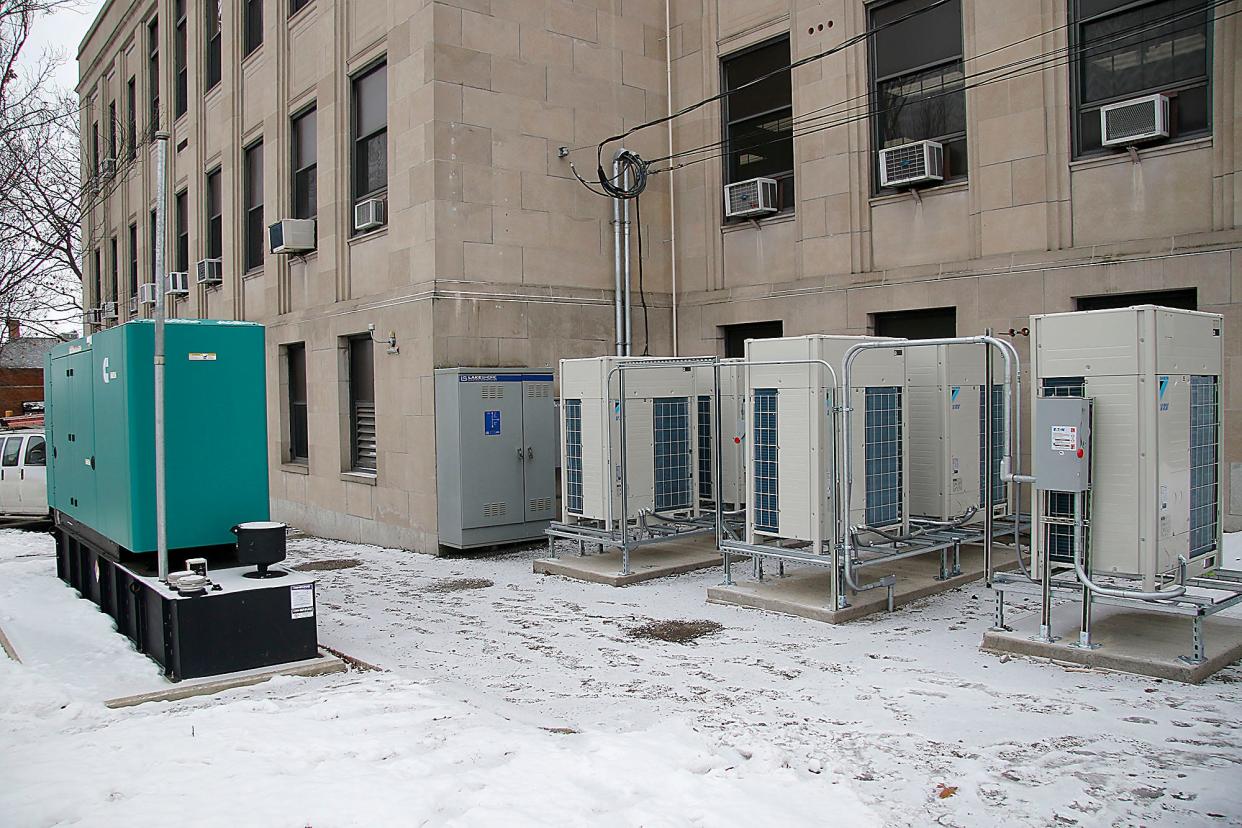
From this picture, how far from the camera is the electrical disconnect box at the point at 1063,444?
656 cm

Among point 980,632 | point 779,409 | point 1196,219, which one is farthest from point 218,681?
point 1196,219

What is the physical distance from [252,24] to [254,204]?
3321 mm

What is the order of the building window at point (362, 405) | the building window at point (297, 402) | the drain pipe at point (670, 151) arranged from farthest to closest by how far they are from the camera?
the building window at point (297, 402), the drain pipe at point (670, 151), the building window at point (362, 405)

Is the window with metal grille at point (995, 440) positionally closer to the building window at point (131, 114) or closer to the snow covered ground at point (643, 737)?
→ the snow covered ground at point (643, 737)

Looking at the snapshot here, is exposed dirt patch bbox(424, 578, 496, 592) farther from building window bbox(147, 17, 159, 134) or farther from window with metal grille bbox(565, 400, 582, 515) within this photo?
building window bbox(147, 17, 159, 134)

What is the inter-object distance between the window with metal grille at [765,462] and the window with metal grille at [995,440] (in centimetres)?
272

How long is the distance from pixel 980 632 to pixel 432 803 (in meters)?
4.91

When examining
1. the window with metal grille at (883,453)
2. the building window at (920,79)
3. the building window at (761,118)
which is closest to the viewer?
the window with metal grille at (883,453)

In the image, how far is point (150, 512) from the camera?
788cm

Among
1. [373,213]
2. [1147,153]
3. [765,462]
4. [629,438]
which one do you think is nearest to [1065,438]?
[765,462]

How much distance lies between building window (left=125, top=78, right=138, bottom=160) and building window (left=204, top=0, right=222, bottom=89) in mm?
4562

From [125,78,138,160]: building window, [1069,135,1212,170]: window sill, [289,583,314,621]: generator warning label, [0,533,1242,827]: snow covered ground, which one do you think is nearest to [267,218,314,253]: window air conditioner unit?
[0,533,1242,827]: snow covered ground

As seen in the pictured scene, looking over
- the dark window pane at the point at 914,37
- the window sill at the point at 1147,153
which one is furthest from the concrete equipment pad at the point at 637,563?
the dark window pane at the point at 914,37

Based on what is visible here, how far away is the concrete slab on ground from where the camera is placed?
253 inches
